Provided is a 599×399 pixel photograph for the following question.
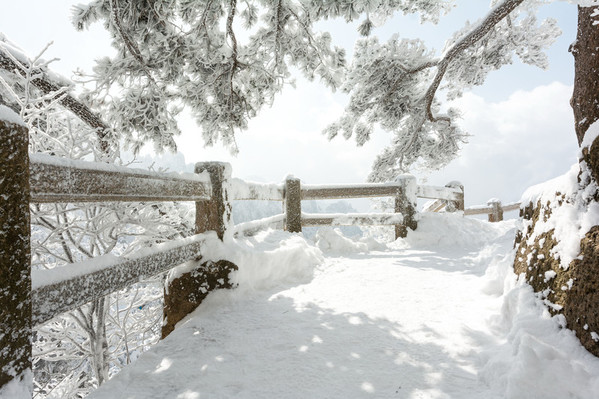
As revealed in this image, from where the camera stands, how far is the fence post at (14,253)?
117 cm

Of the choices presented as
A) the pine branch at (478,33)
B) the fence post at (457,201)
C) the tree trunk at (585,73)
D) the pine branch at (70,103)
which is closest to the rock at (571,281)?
the tree trunk at (585,73)

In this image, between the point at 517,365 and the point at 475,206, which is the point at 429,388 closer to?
the point at 517,365

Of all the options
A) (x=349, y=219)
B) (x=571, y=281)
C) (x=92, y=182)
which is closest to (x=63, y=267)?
(x=92, y=182)

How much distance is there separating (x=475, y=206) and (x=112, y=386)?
11.5 meters

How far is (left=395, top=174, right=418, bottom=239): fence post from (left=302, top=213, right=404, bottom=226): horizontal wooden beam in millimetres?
130

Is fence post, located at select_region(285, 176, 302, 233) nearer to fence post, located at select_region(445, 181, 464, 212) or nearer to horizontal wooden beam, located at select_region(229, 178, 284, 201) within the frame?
horizontal wooden beam, located at select_region(229, 178, 284, 201)

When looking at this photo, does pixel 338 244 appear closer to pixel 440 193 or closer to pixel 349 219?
pixel 349 219

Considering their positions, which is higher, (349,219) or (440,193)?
(440,193)

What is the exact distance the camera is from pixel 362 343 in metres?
2.03

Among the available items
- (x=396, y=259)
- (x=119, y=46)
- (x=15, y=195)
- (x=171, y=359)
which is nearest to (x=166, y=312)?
(x=171, y=359)

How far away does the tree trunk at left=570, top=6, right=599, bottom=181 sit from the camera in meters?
2.31

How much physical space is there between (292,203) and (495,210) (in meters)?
8.30

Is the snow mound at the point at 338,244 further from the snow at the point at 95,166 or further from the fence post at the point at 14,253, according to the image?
the fence post at the point at 14,253

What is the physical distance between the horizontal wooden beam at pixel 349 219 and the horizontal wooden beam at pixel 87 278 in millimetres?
3636
